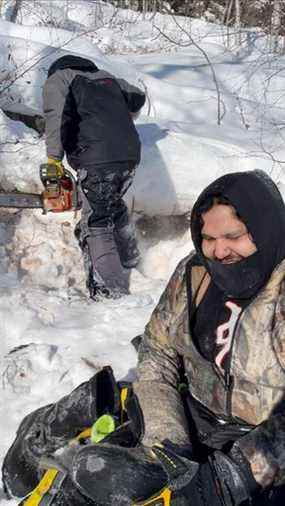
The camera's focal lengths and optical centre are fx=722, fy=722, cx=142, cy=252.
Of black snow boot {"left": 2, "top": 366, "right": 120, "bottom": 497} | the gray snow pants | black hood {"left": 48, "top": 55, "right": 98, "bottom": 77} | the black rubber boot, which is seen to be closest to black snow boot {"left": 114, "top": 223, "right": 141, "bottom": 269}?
the gray snow pants

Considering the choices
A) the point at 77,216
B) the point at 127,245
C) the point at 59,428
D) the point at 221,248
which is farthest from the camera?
the point at 77,216

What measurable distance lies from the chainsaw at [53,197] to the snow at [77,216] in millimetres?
364

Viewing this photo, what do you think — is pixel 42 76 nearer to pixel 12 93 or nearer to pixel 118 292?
pixel 12 93

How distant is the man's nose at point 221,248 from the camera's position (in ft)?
7.91

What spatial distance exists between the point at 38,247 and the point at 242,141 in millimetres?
2000

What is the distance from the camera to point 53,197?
15.3 ft

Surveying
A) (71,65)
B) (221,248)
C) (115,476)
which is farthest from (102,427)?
(71,65)

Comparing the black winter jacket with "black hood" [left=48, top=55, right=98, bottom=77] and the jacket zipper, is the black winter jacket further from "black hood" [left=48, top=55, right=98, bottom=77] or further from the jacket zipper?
the jacket zipper

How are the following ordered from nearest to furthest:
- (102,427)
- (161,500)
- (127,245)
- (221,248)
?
(161,500), (221,248), (102,427), (127,245)

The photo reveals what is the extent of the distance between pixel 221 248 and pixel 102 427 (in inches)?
31.7

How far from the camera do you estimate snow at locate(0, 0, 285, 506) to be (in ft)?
12.5

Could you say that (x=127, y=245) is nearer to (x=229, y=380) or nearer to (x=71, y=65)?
(x=71, y=65)

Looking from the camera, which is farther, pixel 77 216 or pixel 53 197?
pixel 77 216

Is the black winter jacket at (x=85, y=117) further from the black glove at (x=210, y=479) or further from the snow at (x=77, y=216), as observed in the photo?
the black glove at (x=210, y=479)
